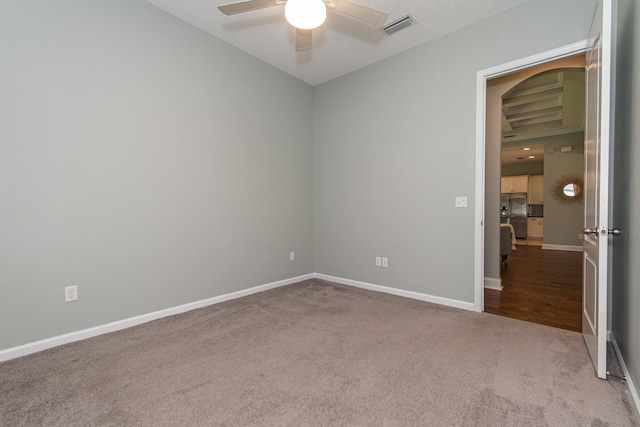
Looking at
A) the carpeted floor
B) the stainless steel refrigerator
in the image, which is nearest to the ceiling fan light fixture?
the carpeted floor

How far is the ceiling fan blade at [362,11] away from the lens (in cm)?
191

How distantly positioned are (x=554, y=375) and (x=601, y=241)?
84 cm

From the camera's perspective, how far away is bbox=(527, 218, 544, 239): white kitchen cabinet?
9270 millimetres

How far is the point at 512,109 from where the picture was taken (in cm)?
561

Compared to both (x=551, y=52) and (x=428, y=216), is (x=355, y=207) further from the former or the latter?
(x=551, y=52)

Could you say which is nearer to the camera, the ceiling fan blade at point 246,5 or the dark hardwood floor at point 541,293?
the ceiling fan blade at point 246,5

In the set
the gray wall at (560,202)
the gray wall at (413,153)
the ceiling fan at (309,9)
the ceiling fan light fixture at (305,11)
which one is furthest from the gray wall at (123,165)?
the gray wall at (560,202)

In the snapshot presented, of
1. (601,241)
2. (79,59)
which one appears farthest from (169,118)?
(601,241)

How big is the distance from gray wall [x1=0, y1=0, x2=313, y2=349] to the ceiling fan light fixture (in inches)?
58.5

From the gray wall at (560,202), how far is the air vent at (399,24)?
665 cm

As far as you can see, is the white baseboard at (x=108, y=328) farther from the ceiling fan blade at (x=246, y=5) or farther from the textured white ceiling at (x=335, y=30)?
the textured white ceiling at (x=335, y=30)

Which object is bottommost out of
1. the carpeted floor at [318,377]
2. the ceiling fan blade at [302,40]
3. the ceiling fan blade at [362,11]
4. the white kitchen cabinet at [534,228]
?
the carpeted floor at [318,377]

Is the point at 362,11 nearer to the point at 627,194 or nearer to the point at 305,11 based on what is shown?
the point at 305,11

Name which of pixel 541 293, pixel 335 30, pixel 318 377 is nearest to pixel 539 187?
pixel 541 293
